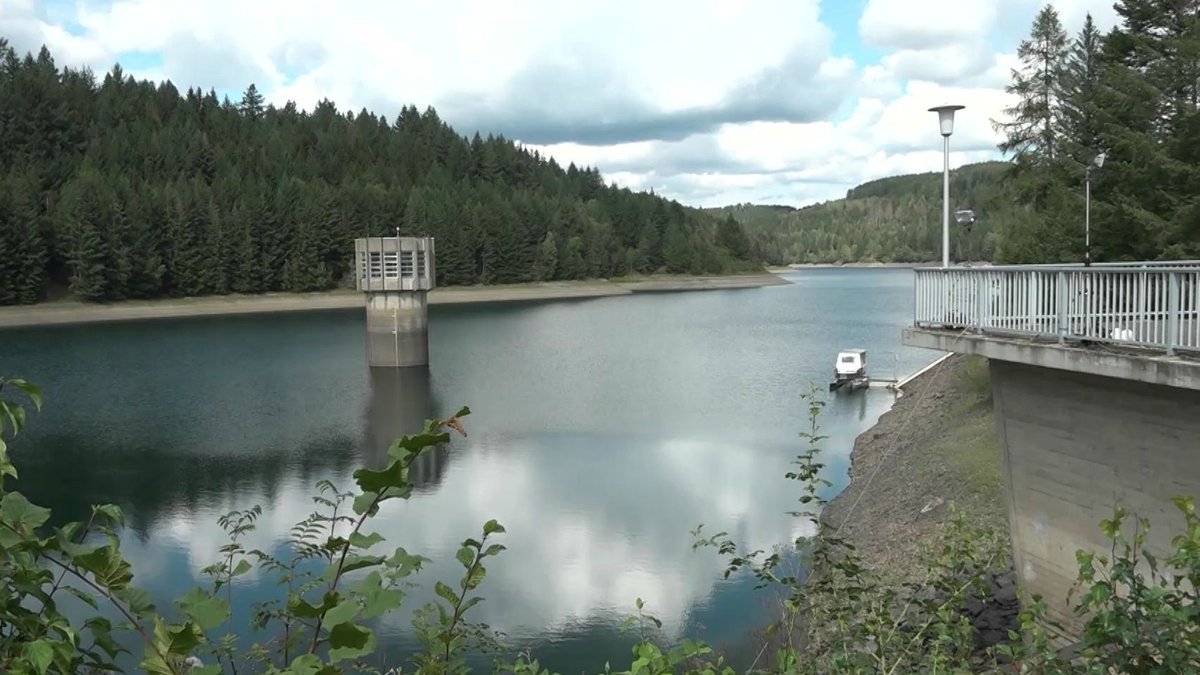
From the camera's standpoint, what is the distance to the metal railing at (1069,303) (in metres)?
9.07

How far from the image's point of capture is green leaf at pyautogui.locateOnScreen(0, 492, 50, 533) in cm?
242

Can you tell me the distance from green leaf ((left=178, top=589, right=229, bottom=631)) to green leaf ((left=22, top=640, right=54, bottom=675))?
1.04ft

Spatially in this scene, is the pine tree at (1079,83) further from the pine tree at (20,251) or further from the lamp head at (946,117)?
the pine tree at (20,251)

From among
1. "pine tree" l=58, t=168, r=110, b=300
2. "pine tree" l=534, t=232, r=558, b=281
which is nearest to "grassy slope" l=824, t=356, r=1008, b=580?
"pine tree" l=58, t=168, r=110, b=300

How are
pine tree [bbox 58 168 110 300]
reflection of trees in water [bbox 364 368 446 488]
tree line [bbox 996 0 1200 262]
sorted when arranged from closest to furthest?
tree line [bbox 996 0 1200 262], reflection of trees in water [bbox 364 368 446 488], pine tree [bbox 58 168 110 300]

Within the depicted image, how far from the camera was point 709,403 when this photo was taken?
34562mm

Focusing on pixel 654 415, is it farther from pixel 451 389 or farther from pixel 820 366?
pixel 820 366

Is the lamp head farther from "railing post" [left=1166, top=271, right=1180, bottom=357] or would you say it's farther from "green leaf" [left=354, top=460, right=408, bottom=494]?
"green leaf" [left=354, top=460, right=408, bottom=494]

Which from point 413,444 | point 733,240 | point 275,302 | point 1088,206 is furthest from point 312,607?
point 733,240

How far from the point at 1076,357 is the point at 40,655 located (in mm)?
9692

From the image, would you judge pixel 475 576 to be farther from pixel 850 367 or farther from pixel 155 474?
pixel 850 367

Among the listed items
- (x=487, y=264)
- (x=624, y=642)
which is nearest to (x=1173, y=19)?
(x=624, y=642)

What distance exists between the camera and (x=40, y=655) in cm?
221

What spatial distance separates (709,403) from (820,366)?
10520mm
